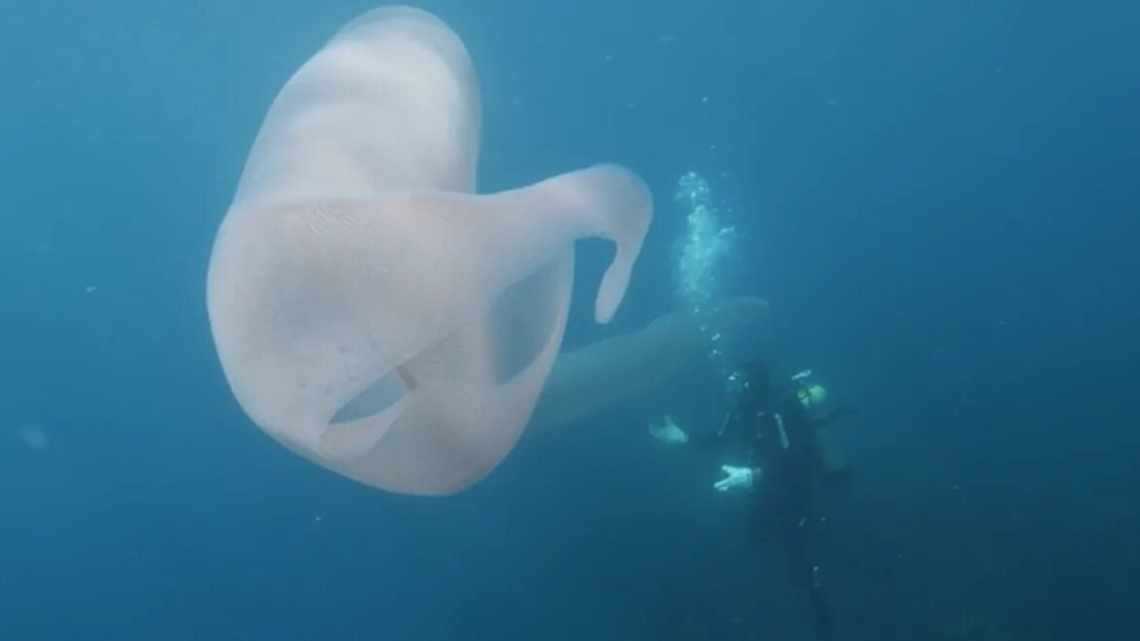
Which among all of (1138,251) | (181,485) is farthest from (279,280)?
(1138,251)

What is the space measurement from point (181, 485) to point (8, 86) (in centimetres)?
731

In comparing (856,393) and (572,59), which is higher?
(572,59)

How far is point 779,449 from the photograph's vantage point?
10828 millimetres

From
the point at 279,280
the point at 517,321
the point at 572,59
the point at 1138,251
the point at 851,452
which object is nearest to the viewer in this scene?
the point at 279,280

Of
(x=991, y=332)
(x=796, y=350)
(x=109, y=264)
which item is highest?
(x=109, y=264)

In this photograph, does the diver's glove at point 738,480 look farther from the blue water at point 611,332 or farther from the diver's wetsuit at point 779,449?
the blue water at point 611,332

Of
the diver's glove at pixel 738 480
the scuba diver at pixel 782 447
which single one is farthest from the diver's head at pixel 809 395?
the diver's glove at pixel 738 480

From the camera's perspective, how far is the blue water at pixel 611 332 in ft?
44.5

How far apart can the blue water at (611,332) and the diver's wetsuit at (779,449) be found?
3234 mm

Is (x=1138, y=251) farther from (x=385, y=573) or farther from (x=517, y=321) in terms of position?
(x=517, y=321)

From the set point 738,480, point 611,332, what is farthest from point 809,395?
point 611,332

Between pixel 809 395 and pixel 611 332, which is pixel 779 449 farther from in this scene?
pixel 611 332

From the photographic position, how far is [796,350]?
837 inches

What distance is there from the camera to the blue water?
1358 cm
